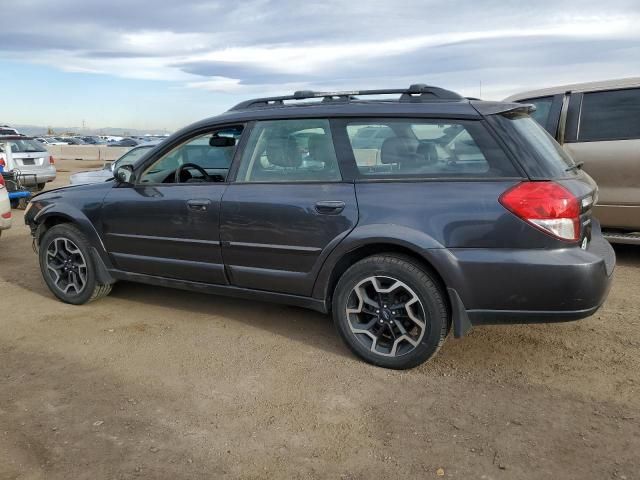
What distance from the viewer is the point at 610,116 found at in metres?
5.70

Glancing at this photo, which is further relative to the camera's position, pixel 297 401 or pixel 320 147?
pixel 320 147

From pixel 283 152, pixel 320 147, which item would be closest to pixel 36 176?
pixel 283 152

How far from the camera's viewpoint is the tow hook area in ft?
10.9

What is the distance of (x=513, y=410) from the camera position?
304 centimetres

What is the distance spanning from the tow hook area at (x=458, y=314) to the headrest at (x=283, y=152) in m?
1.37

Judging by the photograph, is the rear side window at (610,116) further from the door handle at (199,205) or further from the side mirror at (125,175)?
the side mirror at (125,175)

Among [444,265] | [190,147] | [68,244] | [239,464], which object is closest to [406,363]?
[444,265]

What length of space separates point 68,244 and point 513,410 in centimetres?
382

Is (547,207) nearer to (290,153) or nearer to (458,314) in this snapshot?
(458,314)

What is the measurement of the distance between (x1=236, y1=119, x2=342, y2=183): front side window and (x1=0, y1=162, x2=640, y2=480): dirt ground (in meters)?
1.21

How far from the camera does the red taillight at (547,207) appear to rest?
3.10 m

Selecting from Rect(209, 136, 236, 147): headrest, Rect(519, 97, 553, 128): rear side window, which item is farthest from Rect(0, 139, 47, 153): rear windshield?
Rect(519, 97, 553, 128): rear side window

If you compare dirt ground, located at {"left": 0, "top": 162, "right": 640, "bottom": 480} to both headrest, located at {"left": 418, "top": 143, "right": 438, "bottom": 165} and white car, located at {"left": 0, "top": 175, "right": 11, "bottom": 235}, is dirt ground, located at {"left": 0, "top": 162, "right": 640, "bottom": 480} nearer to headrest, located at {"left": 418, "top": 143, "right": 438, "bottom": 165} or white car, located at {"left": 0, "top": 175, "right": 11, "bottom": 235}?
headrest, located at {"left": 418, "top": 143, "right": 438, "bottom": 165}

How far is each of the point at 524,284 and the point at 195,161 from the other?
2.77 meters
